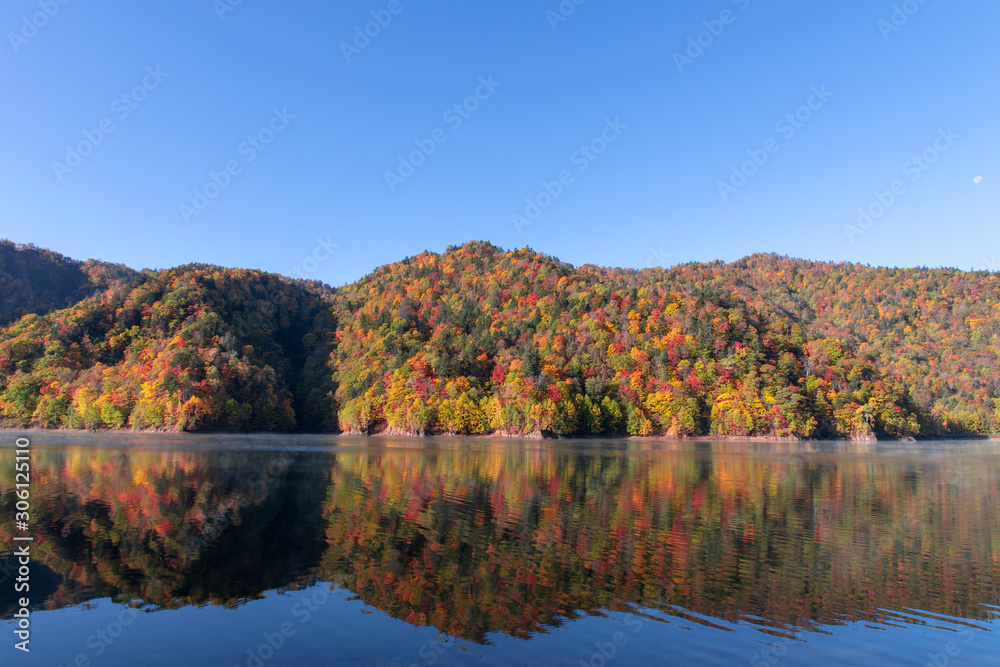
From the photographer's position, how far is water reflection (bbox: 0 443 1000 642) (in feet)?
51.5

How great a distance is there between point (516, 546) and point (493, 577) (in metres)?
3.81

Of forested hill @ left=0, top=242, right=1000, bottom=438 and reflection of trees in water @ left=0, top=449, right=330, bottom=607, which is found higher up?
forested hill @ left=0, top=242, right=1000, bottom=438

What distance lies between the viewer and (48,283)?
189m

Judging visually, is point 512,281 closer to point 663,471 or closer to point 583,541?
point 663,471

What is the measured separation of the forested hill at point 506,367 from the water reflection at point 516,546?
284 feet

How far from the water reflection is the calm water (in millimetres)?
108

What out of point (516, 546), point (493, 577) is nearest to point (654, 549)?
point (516, 546)

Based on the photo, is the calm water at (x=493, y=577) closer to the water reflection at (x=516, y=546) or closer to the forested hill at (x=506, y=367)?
the water reflection at (x=516, y=546)

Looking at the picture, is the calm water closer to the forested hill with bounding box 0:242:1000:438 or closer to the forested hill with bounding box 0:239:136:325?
the forested hill with bounding box 0:242:1000:438

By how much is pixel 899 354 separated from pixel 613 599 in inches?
8086

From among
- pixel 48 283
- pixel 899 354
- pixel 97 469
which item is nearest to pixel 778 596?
pixel 97 469

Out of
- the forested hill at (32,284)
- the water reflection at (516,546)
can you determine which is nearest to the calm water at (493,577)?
the water reflection at (516,546)

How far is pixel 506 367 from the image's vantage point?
147250 mm

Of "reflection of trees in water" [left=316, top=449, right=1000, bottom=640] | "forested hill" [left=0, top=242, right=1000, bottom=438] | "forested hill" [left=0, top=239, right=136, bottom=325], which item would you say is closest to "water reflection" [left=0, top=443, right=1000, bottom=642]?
"reflection of trees in water" [left=316, top=449, right=1000, bottom=640]
